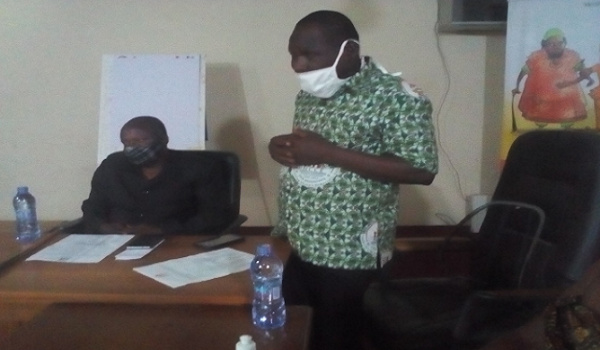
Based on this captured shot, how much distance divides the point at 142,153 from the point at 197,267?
0.67 metres

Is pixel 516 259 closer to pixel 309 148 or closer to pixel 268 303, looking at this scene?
pixel 309 148

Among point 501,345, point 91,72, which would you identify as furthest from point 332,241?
point 91,72

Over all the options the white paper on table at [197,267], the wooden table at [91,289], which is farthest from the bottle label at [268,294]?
the white paper on table at [197,267]

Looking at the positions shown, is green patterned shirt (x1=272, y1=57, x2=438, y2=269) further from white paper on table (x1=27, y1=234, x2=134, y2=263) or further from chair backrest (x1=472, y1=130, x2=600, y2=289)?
white paper on table (x1=27, y1=234, x2=134, y2=263)

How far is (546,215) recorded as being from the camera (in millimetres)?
1860

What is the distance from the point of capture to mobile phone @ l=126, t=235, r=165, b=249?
76.9 inches

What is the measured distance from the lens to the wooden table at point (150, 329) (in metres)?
1.30

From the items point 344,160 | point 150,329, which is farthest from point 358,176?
point 150,329

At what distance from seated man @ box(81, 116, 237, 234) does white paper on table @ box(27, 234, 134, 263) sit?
0.48 ft

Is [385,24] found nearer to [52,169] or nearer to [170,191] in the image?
[170,191]

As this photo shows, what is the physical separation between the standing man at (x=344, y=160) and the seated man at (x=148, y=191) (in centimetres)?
63

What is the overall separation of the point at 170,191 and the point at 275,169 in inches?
35.1

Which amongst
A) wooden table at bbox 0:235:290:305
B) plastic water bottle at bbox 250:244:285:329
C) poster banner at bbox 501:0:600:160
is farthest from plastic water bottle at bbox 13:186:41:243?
poster banner at bbox 501:0:600:160

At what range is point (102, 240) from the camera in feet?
6.74
